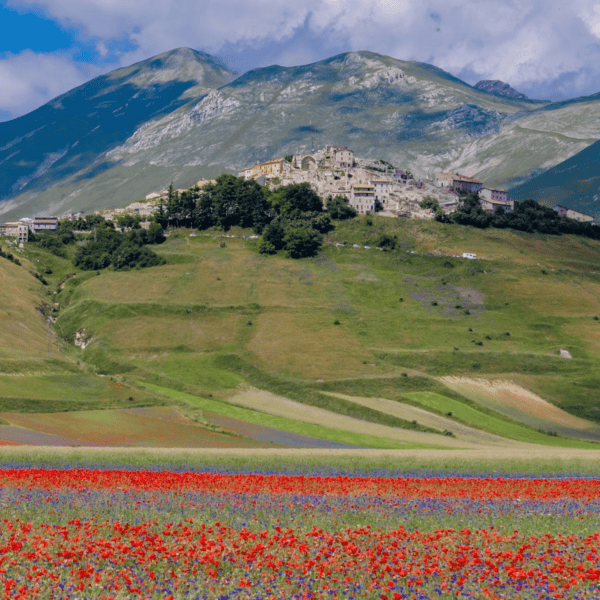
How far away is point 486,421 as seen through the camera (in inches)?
4604

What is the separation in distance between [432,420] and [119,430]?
54612 mm

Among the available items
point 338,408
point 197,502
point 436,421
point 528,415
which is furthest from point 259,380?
point 197,502

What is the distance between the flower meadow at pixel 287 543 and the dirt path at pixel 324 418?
73.5 metres

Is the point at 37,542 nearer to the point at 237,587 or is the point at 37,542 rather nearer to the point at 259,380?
the point at 237,587

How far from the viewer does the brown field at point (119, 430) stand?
80.6 metres

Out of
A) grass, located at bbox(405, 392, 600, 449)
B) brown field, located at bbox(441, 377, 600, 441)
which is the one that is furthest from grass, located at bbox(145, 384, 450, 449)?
brown field, located at bbox(441, 377, 600, 441)

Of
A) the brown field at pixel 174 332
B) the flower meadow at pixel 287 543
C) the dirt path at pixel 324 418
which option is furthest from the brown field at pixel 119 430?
the brown field at pixel 174 332

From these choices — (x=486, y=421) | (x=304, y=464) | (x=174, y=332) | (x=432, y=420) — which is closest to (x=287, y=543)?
(x=304, y=464)

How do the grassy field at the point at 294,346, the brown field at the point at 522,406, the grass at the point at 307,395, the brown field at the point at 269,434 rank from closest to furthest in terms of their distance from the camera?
1. the brown field at the point at 269,434
2. the grass at the point at 307,395
3. the brown field at the point at 522,406
4. the grassy field at the point at 294,346

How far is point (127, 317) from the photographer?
17625 centimetres

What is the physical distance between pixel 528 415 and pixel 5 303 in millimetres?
127284

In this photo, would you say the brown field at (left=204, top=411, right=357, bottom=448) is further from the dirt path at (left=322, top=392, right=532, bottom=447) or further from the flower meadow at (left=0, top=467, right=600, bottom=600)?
the flower meadow at (left=0, top=467, right=600, bottom=600)

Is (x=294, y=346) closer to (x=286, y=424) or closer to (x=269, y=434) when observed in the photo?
(x=286, y=424)

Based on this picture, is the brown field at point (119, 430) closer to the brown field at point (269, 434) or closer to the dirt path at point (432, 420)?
the brown field at point (269, 434)
